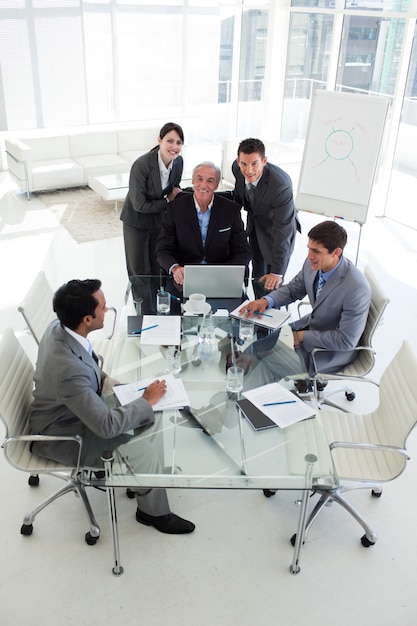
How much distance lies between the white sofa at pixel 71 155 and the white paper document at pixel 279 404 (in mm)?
5847

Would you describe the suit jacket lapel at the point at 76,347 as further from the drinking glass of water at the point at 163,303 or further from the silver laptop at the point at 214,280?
the silver laptop at the point at 214,280

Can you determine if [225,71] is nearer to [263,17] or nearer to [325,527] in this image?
[263,17]

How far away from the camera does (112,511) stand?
2.70 metres

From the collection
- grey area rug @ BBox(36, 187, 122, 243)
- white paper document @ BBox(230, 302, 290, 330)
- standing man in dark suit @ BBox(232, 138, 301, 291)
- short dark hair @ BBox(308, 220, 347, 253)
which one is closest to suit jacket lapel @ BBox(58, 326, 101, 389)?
white paper document @ BBox(230, 302, 290, 330)

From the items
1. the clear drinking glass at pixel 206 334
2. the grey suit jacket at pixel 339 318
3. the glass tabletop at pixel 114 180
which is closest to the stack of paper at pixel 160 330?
the clear drinking glass at pixel 206 334

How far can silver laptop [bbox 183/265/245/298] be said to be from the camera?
→ 3667mm

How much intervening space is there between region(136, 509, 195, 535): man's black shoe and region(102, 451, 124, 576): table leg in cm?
29

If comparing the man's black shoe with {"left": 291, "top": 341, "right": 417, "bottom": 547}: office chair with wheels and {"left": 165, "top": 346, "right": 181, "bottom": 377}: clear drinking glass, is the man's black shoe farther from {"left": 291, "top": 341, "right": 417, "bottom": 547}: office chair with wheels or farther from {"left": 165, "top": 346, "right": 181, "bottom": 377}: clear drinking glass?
{"left": 165, "top": 346, "right": 181, "bottom": 377}: clear drinking glass

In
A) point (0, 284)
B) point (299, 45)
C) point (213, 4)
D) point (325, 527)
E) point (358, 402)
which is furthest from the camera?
point (213, 4)

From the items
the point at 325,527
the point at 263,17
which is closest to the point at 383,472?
the point at 325,527

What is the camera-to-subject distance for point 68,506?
3.23 metres

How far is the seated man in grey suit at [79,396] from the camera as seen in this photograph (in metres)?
2.57

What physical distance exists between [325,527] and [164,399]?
1.17 m

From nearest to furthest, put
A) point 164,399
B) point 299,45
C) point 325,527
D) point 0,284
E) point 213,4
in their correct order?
point 164,399
point 325,527
point 0,284
point 299,45
point 213,4
